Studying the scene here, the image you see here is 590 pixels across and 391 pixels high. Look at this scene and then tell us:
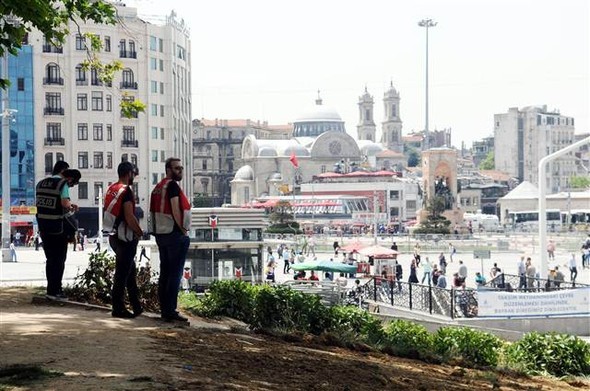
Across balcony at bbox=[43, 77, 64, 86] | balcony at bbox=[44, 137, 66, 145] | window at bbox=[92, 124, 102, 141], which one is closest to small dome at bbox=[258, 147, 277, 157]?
window at bbox=[92, 124, 102, 141]

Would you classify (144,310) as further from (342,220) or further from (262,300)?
(342,220)

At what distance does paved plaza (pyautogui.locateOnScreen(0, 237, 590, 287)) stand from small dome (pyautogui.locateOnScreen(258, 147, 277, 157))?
69.9 meters

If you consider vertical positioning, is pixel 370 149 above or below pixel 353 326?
above

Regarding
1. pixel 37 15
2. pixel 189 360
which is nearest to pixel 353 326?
pixel 189 360

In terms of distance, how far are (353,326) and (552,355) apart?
2427 mm

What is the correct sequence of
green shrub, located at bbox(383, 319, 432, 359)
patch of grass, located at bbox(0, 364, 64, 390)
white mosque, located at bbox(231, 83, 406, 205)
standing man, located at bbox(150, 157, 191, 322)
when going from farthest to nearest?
white mosque, located at bbox(231, 83, 406, 205)
green shrub, located at bbox(383, 319, 432, 359)
standing man, located at bbox(150, 157, 191, 322)
patch of grass, located at bbox(0, 364, 64, 390)

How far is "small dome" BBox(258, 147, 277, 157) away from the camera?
526 feet

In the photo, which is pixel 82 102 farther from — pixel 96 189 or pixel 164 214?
pixel 164 214

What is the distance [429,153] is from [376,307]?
280ft

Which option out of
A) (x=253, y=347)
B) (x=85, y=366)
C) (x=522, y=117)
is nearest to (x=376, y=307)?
(x=253, y=347)

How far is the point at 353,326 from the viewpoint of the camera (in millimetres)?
13070

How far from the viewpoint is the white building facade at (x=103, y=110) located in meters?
77.2

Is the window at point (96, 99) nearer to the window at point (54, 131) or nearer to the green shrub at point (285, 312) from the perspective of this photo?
the window at point (54, 131)

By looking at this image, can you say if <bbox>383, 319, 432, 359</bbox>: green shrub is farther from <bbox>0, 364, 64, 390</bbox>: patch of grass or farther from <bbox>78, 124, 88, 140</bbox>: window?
<bbox>78, 124, 88, 140</bbox>: window
